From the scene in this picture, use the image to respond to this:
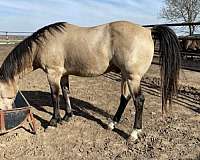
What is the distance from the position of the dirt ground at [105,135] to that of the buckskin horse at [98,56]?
0.74 ft

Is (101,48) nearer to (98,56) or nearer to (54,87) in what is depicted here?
(98,56)

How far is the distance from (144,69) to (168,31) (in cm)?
68

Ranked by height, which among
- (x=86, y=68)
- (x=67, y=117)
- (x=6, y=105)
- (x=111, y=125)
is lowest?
(x=67, y=117)

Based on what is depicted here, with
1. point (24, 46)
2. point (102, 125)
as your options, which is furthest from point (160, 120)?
point (24, 46)

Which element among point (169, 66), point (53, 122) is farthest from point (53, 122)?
point (169, 66)

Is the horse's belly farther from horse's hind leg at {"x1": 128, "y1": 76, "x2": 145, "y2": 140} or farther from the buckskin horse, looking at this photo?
horse's hind leg at {"x1": 128, "y1": 76, "x2": 145, "y2": 140}

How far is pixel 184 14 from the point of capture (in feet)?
91.2

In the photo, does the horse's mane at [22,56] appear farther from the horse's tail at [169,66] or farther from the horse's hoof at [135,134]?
the horse's hoof at [135,134]

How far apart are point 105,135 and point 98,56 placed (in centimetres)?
111

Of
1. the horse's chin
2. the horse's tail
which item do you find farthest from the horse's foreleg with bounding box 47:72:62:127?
the horse's tail

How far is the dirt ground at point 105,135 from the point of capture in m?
3.79

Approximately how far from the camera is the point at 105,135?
437cm

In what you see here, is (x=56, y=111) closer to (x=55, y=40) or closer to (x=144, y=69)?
(x=55, y=40)

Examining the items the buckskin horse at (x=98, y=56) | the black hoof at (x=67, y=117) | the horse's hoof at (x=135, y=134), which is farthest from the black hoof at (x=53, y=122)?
the horse's hoof at (x=135, y=134)
